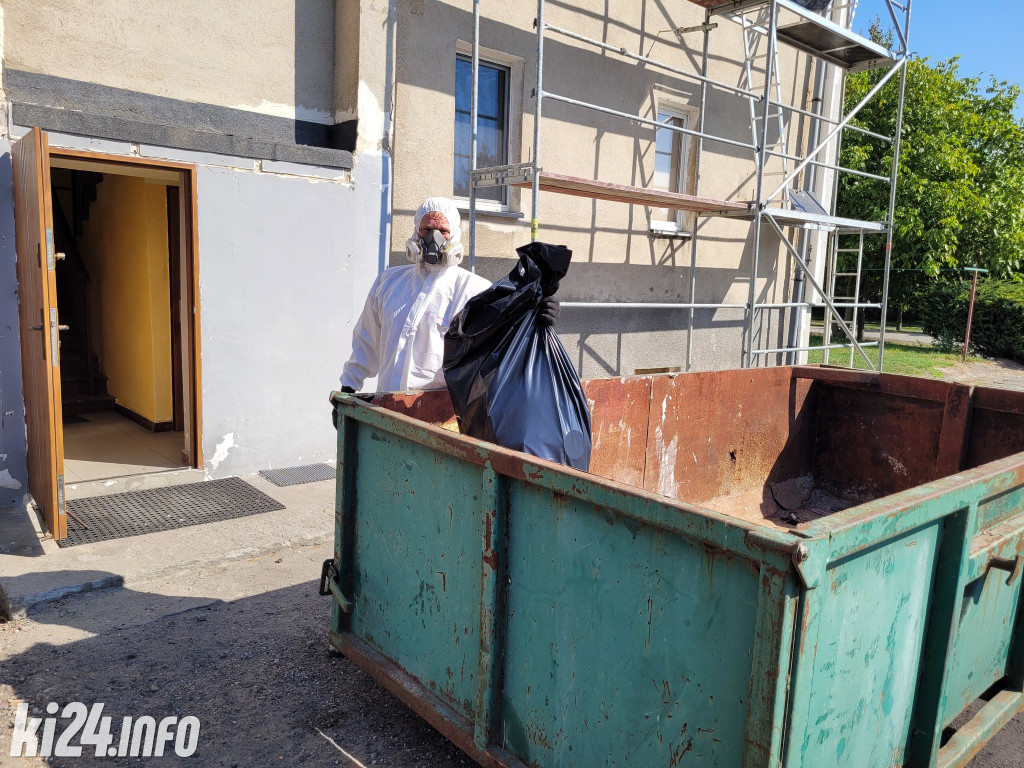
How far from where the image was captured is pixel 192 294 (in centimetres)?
527

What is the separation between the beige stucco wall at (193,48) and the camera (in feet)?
15.2

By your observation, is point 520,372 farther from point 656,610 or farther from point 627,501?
point 656,610

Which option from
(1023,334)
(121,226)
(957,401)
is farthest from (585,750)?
(1023,334)

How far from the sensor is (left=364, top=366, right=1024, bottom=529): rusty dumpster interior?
3.89m

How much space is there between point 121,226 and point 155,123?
3.09 meters

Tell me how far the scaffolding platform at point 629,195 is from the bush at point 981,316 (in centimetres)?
1282

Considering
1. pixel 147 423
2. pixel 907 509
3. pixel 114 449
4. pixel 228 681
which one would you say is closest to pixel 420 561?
pixel 228 681

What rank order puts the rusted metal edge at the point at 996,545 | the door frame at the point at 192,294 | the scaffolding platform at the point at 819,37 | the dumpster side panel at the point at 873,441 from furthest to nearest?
the scaffolding platform at the point at 819,37 → the door frame at the point at 192,294 → the dumpster side panel at the point at 873,441 → the rusted metal edge at the point at 996,545

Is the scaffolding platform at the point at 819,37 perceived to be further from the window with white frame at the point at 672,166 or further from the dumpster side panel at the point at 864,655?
the dumpster side panel at the point at 864,655

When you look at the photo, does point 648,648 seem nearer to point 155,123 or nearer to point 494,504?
point 494,504

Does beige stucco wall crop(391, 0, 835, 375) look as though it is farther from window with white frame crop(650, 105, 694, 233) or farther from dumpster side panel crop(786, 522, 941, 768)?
dumpster side panel crop(786, 522, 941, 768)

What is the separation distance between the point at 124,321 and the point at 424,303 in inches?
213

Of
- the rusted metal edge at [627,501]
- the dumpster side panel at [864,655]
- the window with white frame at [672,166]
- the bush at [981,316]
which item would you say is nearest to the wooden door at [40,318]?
the rusted metal edge at [627,501]

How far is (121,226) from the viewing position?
757 cm
